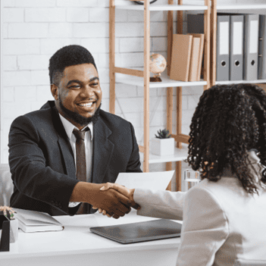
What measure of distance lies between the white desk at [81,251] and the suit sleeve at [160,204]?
0.13 meters

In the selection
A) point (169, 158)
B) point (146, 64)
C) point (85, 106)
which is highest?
point (146, 64)

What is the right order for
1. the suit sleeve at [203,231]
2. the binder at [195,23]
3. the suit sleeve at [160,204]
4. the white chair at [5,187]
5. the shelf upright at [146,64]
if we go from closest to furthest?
the suit sleeve at [203,231], the suit sleeve at [160,204], the white chair at [5,187], the shelf upright at [146,64], the binder at [195,23]

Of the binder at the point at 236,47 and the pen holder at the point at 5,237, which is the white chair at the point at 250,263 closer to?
the pen holder at the point at 5,237

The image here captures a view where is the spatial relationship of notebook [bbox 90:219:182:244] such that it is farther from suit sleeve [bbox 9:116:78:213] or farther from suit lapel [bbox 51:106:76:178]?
suit lapel [bbox 51:106:76:178]

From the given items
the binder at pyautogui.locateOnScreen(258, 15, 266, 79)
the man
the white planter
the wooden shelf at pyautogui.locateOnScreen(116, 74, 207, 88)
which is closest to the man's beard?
the man

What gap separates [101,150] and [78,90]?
0.26 meters

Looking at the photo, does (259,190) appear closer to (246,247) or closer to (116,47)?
(246,247)

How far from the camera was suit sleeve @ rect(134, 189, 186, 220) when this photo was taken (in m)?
1.58

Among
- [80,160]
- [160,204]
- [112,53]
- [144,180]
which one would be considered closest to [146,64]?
[112,53]

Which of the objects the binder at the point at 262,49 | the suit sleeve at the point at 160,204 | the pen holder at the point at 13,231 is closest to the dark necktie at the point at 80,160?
the suit sleeve at the point at 160,204

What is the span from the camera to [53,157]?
6.12 ft

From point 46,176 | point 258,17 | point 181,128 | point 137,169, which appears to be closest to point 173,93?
point 181,128

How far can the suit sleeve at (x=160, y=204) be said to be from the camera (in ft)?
5.17

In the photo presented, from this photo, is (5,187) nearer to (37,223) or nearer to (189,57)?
(37,223)
